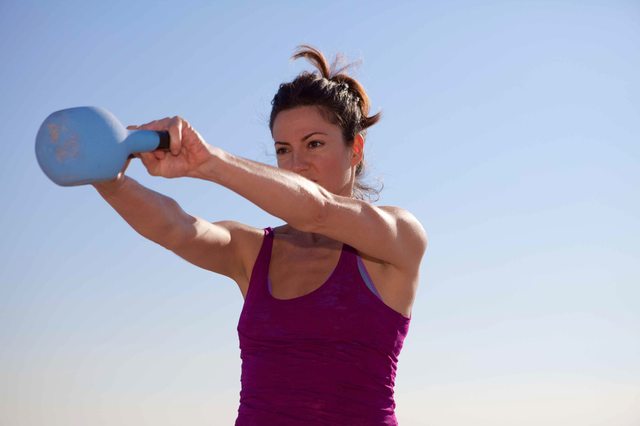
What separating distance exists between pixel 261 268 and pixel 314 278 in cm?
30

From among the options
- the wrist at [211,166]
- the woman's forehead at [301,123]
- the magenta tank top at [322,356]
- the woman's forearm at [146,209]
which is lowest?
the magenta tank top at [322,356]

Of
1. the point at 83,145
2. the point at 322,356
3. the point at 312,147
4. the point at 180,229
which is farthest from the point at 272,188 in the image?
the point at 312,147

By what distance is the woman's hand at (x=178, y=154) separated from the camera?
352cm

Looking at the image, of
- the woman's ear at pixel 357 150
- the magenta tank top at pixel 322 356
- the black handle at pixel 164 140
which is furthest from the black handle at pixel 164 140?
the woman's ear at pixel 357 150

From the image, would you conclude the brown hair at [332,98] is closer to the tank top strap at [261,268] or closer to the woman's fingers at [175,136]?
the tank top strap at [261,268]

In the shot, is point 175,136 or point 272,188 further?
point 272,188

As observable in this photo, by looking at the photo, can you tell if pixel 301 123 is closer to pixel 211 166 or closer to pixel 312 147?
pixel 312 147

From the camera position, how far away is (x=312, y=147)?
17.7 ft

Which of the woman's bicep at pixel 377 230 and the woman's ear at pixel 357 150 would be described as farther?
the woman's ear at pixel 357 150

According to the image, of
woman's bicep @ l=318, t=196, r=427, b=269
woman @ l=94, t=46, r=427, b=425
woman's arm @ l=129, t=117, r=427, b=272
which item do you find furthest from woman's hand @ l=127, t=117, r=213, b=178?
woman's bicep @ l=318, t=196, r=427, b=269

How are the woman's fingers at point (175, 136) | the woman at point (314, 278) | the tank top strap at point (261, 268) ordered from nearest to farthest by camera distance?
the woman's fingers at point (175, 136) → the woman at point (314, 278) → the tank top strap at point (261, 268)

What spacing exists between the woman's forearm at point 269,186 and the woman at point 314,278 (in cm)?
2

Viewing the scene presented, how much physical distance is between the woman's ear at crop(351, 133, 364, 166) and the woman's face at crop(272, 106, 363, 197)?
0.13 m

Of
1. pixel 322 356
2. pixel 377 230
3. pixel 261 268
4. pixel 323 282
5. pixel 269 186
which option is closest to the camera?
pixel 269 186
